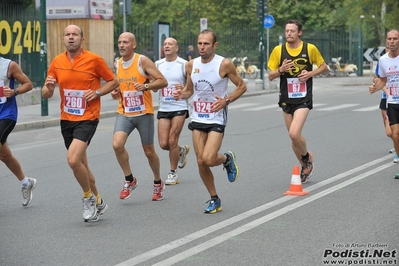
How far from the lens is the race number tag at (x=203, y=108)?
9.09 metres

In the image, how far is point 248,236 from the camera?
25.0 ft

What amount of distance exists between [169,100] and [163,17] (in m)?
62.1

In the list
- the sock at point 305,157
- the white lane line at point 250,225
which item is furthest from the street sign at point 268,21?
the sock at point 305,157

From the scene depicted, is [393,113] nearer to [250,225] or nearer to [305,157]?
[305,157]

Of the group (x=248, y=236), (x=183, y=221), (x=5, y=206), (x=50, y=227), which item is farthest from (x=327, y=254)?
(x=5, y=206)

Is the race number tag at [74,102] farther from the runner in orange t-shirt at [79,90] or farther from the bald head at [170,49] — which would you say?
the bald head at [170,49]

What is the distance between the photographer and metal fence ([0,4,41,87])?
25.1 meters

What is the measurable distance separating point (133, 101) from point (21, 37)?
16.8 metres

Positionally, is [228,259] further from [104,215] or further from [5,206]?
[5,206]

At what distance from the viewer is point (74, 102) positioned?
28.4 ft

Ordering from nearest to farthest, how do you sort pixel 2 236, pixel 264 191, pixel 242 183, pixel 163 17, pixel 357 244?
1. pixel 357 244
2. pixel 2 236
3. pixel 264 191
4. pixel 242 183
5. pixel 163 17

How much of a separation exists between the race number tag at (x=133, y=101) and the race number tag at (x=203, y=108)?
922 millimetres

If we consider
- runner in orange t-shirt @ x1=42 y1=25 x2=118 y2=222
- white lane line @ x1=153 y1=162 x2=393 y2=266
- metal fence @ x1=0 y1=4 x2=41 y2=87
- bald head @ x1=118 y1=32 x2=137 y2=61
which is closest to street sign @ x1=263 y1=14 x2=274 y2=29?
metal fence @ x1=0 y1=4 x2=41 y2=87

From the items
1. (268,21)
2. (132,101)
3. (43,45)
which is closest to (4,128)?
(132,101)
